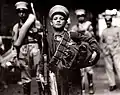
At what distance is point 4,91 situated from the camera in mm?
6730

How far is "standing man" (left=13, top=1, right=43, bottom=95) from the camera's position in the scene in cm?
443

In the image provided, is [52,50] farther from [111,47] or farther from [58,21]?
[111,47]

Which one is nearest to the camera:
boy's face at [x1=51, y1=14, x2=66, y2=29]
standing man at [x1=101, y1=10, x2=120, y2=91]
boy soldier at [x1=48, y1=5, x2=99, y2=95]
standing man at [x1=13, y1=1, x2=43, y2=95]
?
boy soldier at [x1=48, y1=5, x2=99, y2=95]

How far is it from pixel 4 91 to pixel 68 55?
3.72 m

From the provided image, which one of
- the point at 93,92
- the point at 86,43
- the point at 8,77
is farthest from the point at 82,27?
the point at 86,43

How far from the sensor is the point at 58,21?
3.41 m

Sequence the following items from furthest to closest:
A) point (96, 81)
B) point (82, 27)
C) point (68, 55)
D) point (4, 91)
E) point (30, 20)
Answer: point (96, 81) → point (4, 91) → point (82, 27) → point (30, 20) → point (68, 55)

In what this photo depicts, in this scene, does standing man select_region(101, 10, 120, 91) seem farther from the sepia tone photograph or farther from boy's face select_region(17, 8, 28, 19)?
boy's face select_region(17, 8, 28, 19)

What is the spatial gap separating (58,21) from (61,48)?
285 millimetres

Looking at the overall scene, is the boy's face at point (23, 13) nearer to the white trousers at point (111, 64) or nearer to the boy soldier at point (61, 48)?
the boy soldier at point (61, 48)

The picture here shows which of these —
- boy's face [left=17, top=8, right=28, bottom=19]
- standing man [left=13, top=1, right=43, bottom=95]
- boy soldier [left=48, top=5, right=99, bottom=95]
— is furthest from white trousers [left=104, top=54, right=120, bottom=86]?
boy soldier [left=48, top=5, right=99, bottom=95]

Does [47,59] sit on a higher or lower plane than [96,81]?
higher

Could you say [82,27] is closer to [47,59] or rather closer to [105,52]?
[105,52]

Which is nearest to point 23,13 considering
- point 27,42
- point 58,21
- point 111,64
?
point 27,42
